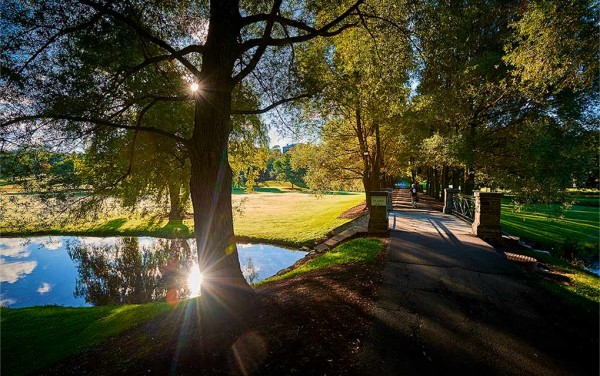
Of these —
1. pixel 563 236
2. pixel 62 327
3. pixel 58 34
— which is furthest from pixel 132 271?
→ pixel 563 236

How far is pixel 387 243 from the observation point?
980cm

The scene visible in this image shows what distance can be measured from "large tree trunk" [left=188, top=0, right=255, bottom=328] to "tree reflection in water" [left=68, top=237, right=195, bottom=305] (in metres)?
6.22

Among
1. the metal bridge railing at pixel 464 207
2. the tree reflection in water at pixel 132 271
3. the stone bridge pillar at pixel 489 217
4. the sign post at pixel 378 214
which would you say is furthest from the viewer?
the metal bridge railing at pixel 464 207

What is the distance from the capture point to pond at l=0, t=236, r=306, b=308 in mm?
11992

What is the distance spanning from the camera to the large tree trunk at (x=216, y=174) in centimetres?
550

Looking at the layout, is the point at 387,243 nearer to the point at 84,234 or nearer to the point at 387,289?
the point at 387,289

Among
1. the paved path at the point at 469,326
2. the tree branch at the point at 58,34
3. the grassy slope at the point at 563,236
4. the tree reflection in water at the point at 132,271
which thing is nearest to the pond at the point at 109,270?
the tree reflection in water at the point at 132,271

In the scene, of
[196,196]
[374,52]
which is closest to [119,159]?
[196,196]

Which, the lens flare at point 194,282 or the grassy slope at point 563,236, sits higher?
the grassy slope at point 563,236

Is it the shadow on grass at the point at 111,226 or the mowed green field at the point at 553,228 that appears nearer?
the mowed green field at the point at 553,228

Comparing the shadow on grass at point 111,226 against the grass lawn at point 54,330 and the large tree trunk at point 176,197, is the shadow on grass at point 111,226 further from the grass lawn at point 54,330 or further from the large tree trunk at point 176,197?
the grass lawn at point 54,330

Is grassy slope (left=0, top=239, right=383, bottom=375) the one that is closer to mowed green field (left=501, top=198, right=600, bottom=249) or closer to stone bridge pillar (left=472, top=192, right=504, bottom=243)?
stone bridge pillar (left=472, top=192, right=504, bottom=243)

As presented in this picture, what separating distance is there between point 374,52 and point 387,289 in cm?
657

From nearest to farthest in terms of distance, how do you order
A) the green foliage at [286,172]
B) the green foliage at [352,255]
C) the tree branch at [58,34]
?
the tree branch at [58,34] < the green foliage at [352,255] < the green foliage at [286,172]
